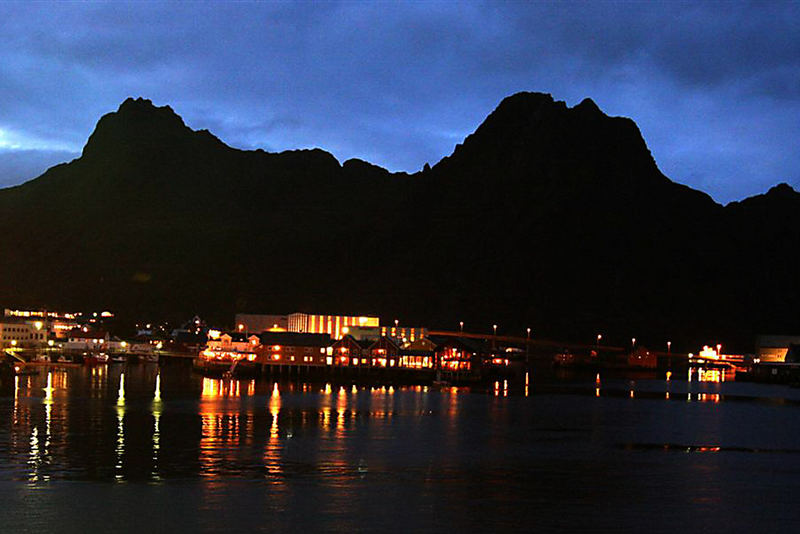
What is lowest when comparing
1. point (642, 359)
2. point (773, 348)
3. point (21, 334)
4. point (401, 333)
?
point (642, 359)

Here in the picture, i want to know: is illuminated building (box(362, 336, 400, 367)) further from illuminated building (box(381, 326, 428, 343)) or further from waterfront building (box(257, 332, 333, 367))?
illuminated building (box(381, 326, 428, 343))

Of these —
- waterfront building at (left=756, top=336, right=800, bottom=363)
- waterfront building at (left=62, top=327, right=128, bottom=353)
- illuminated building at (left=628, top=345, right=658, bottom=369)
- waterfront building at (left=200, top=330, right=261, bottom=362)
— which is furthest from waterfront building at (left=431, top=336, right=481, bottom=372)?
illuminated building at (left=628, top=345, right=658, bottom=369)

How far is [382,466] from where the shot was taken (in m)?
36.4

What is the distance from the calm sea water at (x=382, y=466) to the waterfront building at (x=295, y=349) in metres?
40.8

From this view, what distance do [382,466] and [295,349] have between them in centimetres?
7635

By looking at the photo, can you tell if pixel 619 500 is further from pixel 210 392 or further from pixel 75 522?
pixel 210 392

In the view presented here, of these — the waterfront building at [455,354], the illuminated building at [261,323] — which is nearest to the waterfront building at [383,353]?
the waterfront building at [455,354]

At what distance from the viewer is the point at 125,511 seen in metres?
27.0

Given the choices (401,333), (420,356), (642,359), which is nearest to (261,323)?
(401,333)

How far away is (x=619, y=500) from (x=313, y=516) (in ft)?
34.4

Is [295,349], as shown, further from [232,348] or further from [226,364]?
[232,348]

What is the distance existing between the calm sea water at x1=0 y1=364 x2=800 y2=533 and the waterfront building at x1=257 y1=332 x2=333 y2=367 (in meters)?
40.8

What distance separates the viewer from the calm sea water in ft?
89.7

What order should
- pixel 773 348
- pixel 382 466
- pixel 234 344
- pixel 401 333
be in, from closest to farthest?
1. pixel 382 466
2. pixel 234 344
3. pixel 401 333
4. pixel 773 348
